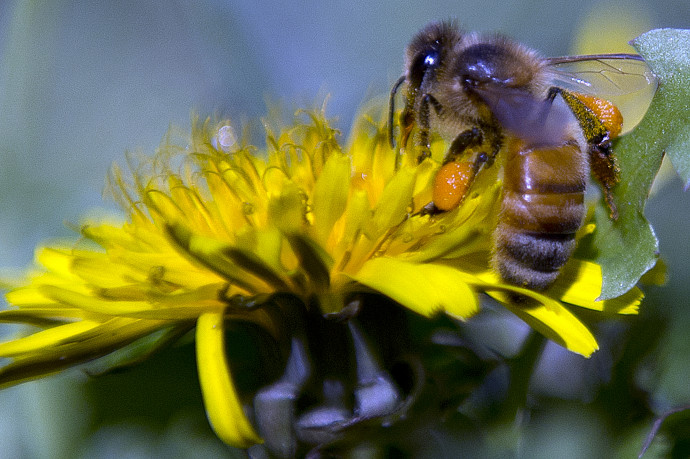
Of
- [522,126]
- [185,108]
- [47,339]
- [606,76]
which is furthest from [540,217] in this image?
[185,108]

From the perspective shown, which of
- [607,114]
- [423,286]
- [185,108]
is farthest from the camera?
[185,108]

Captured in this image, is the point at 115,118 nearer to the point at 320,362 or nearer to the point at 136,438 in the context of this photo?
the point at 136,438

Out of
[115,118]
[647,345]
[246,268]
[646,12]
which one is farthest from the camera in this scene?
[115,118]

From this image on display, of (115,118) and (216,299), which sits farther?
(115,118)

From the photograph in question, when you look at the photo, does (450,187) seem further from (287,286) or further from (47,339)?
(47,339)

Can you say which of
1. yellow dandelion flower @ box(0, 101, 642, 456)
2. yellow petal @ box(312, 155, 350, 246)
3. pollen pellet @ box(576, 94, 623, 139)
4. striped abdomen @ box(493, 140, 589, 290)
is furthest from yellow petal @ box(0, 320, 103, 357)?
pollen pellet @ box(576, 94, 623, 139)

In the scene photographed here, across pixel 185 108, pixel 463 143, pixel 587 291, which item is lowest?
pixel 587 291

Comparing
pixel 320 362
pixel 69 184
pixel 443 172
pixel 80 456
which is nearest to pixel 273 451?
pixel 320 362
